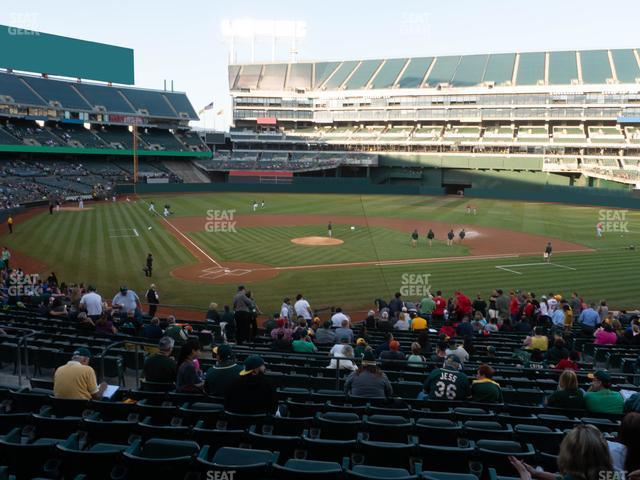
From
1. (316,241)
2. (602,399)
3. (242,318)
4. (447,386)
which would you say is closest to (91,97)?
(316,241)

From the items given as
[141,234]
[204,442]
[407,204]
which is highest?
[407,204]

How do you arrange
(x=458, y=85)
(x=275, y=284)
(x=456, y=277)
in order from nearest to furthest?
(x=275, y=284), (x=456, y=277), (x=458, y=85)

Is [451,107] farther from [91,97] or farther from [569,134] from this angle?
[91,97]

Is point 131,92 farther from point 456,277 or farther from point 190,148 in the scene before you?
point 456,277

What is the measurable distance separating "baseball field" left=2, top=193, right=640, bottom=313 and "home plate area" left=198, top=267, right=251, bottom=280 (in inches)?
2.0

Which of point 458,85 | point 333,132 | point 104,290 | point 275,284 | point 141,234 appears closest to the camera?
point 104,290

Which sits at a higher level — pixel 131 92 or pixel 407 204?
pixel 131 92

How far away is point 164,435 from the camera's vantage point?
218 inches

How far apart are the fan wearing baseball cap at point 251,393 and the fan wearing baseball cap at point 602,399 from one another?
426 cm

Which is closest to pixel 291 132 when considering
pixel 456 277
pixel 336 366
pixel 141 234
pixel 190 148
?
pixel 190 148

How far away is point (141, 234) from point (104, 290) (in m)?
14.9

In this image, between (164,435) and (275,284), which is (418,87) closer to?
(275,284)

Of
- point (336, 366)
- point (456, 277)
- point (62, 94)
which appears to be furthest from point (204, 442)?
point (62, 94)

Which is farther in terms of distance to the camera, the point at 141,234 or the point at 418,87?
the point at 418,87
